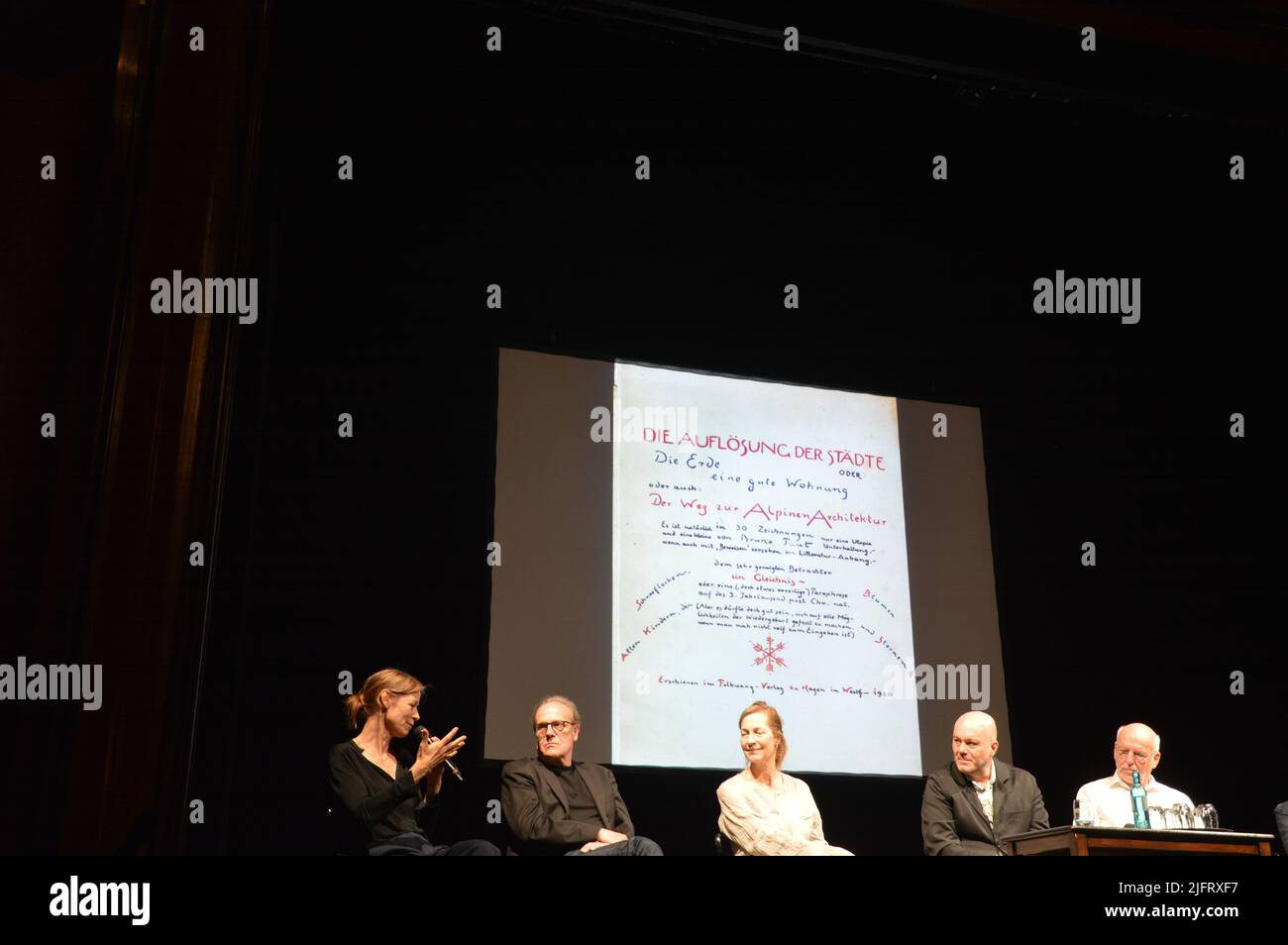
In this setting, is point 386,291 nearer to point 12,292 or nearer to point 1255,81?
point 12,292

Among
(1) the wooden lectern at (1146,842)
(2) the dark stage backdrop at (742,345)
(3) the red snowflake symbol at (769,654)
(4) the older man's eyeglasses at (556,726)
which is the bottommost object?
(1) the wooden lectern at (1146,842)

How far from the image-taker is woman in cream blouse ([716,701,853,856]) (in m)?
3.77

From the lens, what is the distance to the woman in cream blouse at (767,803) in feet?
12.4

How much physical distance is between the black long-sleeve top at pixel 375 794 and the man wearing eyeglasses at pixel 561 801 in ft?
0.96

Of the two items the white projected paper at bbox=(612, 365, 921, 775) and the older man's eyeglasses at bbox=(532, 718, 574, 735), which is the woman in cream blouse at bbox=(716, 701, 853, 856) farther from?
the older man's eyeglasses at bbox=(532, 718, 574, 735)

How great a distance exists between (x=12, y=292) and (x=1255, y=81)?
4.51 m

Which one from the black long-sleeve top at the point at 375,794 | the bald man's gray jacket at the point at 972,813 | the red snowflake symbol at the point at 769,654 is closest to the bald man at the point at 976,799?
the bald man's gray jacket at the point at 972,813

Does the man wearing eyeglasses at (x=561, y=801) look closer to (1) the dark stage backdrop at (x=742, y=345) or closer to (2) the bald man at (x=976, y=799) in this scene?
(1) the dark stage backdrop at (x=742, y=345)

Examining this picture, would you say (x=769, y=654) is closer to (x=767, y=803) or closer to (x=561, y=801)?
(x=767, y=803)

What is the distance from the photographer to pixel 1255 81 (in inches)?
200

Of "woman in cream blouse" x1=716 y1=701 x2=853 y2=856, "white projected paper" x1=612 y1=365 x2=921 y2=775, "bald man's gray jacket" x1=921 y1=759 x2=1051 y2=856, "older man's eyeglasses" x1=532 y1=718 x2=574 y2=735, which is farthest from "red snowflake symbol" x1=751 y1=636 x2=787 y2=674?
"older man's eyeglasses" x1=532 y1=718 x2=574 y2=735

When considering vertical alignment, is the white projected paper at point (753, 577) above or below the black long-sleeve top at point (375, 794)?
above
